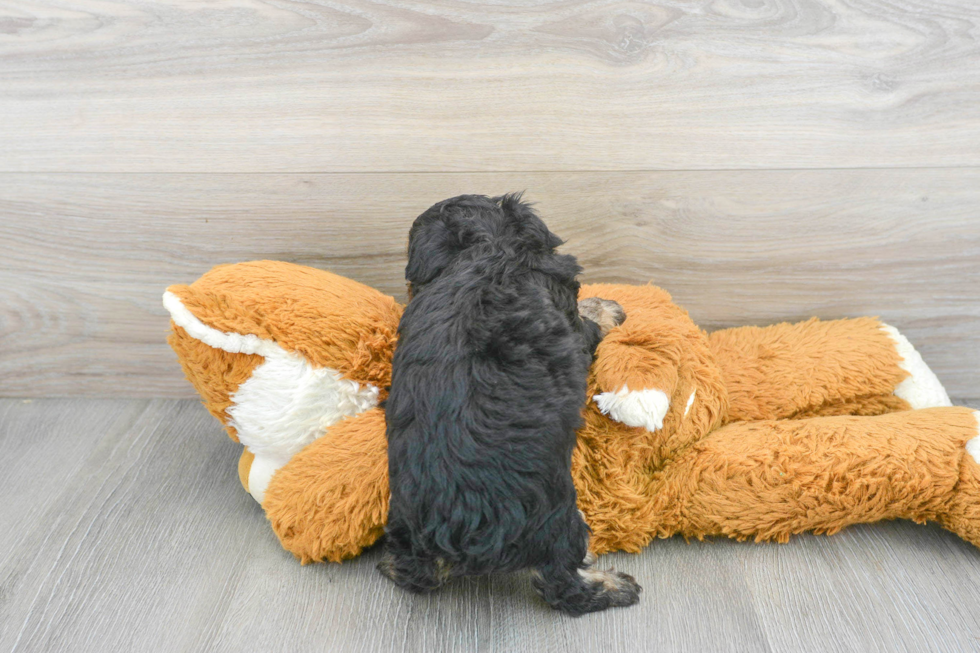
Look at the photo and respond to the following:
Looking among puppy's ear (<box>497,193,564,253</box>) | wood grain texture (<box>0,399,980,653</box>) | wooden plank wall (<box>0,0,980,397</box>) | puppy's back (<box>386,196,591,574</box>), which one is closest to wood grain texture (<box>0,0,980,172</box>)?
wooden plank wall (<box>0,0,980,397</box>)

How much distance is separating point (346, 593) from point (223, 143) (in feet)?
3.13

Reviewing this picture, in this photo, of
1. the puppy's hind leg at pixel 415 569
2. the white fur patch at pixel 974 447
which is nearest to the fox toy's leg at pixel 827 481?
the white fur patch at pixel 974 447

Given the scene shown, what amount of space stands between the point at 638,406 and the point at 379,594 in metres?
0.54

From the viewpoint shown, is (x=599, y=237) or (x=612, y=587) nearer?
(x=612, y=587)

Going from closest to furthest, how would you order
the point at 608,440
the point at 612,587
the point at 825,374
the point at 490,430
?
the point at 490,430 → the point at 612,587 → the point at 608,440 → the point at 825,374

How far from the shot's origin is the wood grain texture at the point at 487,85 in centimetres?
138

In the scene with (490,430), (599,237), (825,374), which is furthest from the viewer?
(599,237)

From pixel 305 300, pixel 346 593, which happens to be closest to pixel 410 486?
pixel 346 593

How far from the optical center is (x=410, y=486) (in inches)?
40.2

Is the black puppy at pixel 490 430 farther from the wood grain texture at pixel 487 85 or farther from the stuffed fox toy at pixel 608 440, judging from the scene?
the wood grain texture at pixel 487 85

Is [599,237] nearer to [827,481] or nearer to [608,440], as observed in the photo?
[608,440]

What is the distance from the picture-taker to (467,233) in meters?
1.13

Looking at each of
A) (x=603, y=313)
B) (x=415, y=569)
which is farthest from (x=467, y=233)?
(x=415, y=569)

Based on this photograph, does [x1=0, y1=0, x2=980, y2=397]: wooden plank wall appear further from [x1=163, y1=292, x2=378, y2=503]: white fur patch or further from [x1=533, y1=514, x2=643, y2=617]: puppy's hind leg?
[x1=533, y1=514, x2=643, y2=617]: puppy's hind leg
